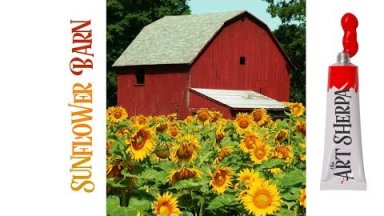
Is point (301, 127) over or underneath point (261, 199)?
over

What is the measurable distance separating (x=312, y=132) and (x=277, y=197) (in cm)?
27

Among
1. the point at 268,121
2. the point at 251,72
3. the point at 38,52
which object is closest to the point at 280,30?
the point at 251,72

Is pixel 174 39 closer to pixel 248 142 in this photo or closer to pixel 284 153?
pixel 248 142

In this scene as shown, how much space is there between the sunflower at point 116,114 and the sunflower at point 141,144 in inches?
18.4

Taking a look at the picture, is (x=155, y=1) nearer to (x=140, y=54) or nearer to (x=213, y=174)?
(x=140, y=54)

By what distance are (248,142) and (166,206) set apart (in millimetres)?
652

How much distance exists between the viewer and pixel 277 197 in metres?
4.10

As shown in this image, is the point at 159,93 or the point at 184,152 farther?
the point at 159,93

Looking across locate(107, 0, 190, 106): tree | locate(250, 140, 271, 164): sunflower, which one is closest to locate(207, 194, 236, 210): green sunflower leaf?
locate(250, 140, 271, 164): sunflower

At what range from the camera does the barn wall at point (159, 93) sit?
15.3ft

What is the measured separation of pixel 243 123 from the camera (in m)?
4.96

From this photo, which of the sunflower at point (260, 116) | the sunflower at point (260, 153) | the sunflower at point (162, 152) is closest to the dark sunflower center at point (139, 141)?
the sunflower at point (162, 152)

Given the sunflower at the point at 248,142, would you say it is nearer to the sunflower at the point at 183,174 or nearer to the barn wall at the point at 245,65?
the barn wall at the point at 245,65

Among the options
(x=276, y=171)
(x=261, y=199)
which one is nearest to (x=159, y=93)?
(x=276, y=171)
